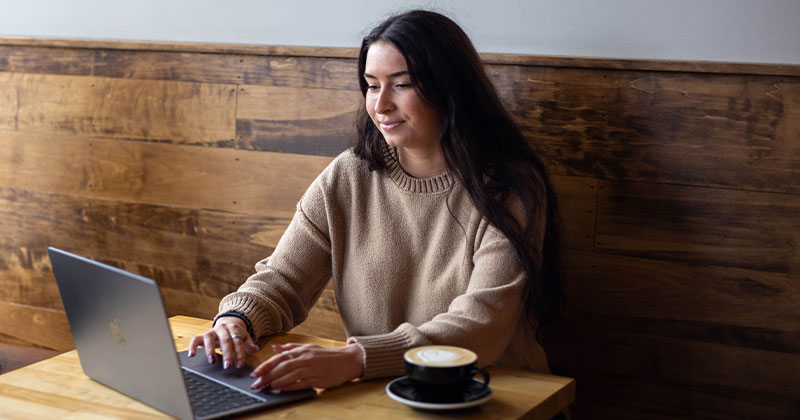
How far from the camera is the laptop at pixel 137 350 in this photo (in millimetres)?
974

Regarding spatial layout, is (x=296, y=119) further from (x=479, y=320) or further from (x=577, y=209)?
(x=479, y=320)

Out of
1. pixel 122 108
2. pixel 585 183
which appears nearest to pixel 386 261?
pixel 585 183

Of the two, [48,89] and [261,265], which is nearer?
[261,265]

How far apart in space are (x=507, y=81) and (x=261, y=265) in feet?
2.24

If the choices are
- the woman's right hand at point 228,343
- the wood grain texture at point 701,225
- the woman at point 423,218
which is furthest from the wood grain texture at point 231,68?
the woman's right hand at point 228,343

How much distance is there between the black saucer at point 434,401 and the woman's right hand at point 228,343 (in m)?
0.27

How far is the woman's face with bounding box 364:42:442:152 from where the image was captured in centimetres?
152

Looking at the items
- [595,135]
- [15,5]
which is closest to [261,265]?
[595,135]

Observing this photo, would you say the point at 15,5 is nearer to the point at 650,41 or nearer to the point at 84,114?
the point at 84,114

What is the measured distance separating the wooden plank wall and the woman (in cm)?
20

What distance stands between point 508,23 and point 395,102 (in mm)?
421

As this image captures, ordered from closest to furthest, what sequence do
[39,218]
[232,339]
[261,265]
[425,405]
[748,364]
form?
[425,405] → [232,339] → [261,265] → [748,364] → [39,218]

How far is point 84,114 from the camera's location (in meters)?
2.32

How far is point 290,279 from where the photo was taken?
1.57m
